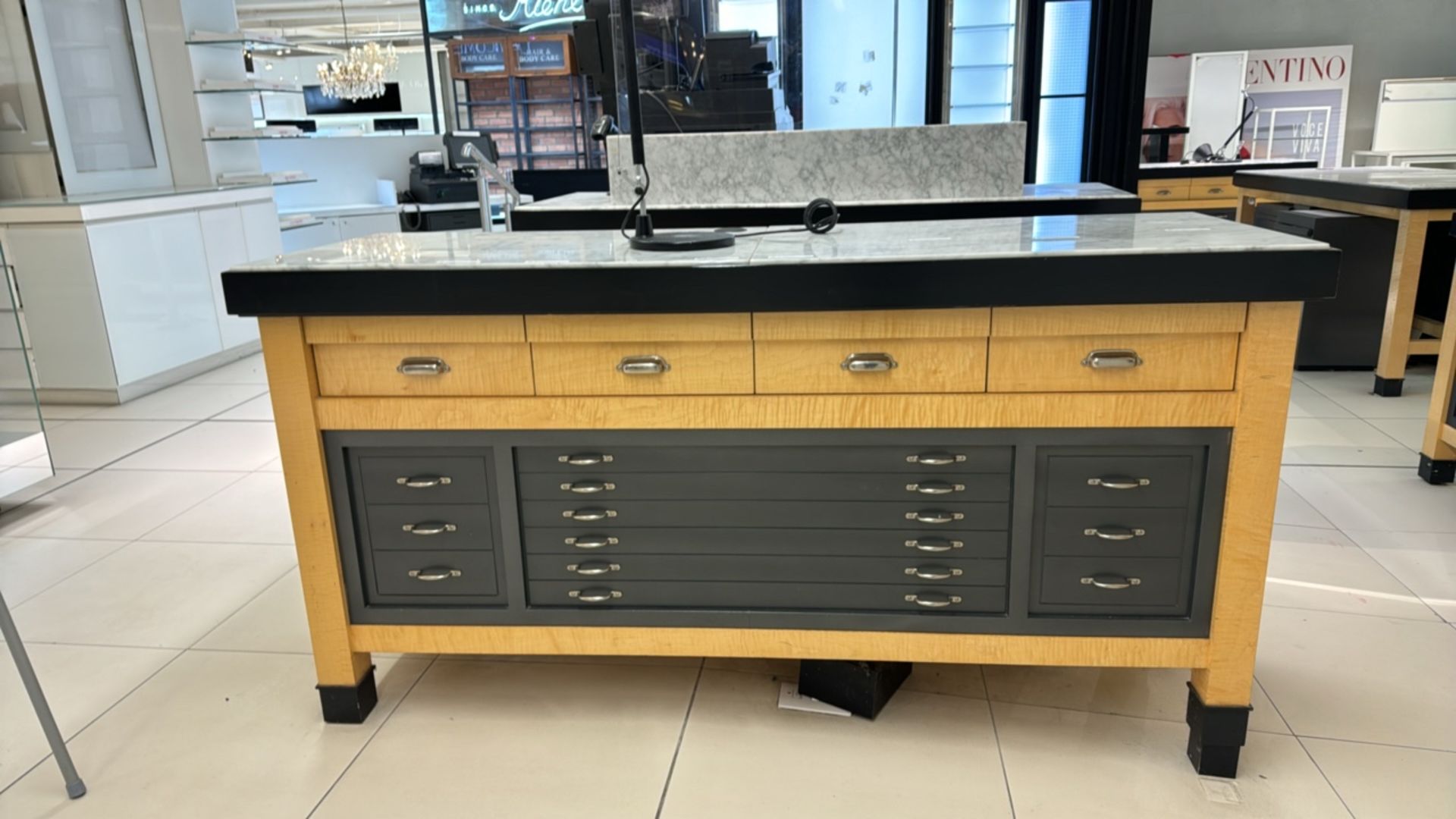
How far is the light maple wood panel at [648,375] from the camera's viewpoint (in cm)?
158

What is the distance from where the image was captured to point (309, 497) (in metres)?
1.70

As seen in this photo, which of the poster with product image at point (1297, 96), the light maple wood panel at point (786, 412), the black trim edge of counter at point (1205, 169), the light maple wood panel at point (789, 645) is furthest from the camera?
the poster with product image at point (1297, 96)

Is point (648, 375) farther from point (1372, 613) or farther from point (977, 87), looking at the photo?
point (977, 87)

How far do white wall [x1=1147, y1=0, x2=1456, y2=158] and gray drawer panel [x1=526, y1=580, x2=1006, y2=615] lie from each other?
336 inches

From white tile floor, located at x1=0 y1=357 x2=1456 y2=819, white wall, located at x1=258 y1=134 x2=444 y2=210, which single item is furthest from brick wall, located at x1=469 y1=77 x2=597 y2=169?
white tile floor, located at x1=0 y1=357 x2=1456 y2=819

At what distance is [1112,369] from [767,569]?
0.69m

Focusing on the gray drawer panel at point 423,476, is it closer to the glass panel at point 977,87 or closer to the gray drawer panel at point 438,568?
the gray drawer panel at point 438,568

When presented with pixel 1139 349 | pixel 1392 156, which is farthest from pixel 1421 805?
pixel 1392 156

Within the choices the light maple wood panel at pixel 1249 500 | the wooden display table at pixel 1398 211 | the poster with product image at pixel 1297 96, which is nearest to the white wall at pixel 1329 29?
the poster with product image at pixel 1297 96

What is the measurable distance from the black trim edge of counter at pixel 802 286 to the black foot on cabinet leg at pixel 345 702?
74 cm

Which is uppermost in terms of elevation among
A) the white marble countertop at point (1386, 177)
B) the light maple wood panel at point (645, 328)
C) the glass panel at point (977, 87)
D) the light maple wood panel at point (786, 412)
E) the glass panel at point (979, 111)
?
the glass panel at point (977, 87)

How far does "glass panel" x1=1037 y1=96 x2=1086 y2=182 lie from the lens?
4.83m

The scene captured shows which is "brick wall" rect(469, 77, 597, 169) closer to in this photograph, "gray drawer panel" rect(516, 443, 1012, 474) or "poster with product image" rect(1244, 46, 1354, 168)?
"gray drawer panel" rect(516, 443, 1012, 474)

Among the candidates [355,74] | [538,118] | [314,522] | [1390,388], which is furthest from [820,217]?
[355,74]
